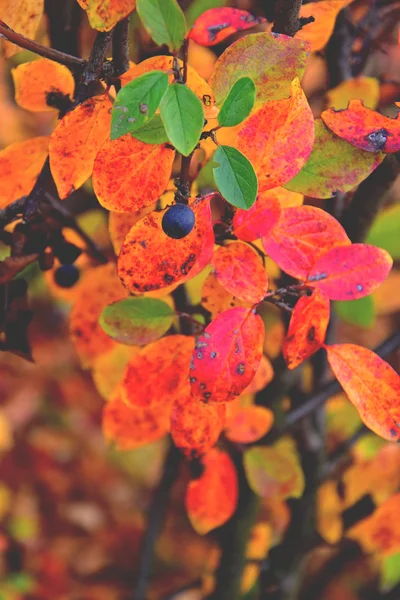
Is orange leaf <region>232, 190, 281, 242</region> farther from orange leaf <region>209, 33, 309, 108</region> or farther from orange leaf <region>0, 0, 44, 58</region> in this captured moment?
orange leaf <region>0, 0, 44, 58</region>

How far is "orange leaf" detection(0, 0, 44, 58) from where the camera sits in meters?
0.48

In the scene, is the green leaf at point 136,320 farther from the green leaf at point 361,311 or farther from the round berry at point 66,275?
the green leaf at point 361,311

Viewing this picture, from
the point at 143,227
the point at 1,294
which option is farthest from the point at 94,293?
the point at 143,227

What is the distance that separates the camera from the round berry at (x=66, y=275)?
0.69 meters

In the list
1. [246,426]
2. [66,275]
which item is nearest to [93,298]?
[66,275]

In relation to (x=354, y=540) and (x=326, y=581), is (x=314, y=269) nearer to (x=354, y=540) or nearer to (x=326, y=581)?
(x=354, y=540)

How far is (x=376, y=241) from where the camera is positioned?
2.84 ft

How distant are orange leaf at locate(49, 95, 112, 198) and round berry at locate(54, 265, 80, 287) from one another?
9.0 inches

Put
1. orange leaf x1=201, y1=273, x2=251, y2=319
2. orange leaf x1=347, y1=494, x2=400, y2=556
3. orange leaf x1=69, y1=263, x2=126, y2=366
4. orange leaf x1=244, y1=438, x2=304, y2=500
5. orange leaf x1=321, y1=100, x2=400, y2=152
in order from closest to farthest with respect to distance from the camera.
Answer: orange leaf x1=321, y1=100, x2=400, y2=152
orange leaf x1=201, y1=273, x2=251, y2=319
orange leaf x1=69, y1=263, x2=126, y2=366
orange leaf x1=244, y1=438, x2=304, y2=500
orange leaf x1=347, y1=494, x2=400, y2=556

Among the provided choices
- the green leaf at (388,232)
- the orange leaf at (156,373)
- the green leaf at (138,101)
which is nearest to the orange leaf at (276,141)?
the green leaf at (138,101)

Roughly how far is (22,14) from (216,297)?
29 centimetres

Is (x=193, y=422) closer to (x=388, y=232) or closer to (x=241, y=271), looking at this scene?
(x=241, y=271)

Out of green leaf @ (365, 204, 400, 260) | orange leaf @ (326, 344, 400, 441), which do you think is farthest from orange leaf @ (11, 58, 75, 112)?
green leaf @ (365, 204, 400, 260)

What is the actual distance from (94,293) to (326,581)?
1.11 m
